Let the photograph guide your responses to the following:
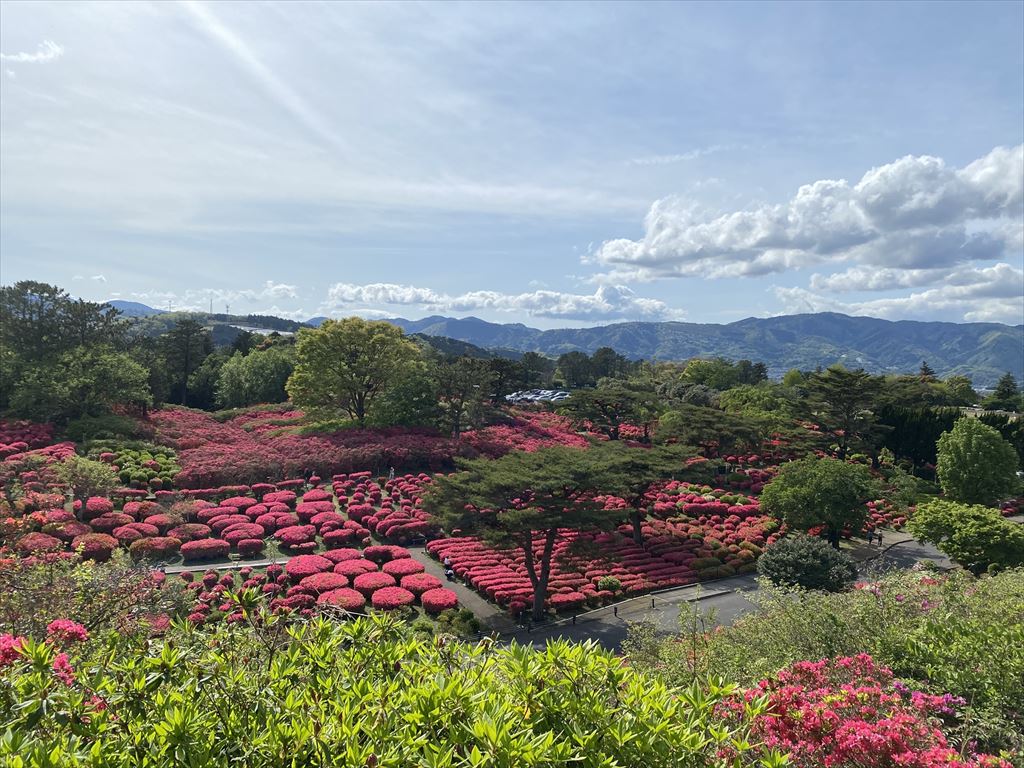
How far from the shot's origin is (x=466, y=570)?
2398 centimetres

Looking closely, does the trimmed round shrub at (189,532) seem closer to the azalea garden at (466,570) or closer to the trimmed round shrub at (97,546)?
the azalea garden at (466,570)

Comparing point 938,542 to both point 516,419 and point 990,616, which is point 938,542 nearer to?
point 990,616

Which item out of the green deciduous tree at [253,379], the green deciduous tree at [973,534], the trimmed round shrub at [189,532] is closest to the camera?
the green deciduous tree at [973,534]

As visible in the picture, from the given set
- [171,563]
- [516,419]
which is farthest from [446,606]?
[516,419]

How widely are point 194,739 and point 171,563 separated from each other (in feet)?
75.7

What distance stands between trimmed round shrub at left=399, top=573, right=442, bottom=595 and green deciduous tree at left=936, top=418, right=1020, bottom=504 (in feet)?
100

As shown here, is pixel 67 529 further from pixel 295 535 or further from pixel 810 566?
pixel 810 566

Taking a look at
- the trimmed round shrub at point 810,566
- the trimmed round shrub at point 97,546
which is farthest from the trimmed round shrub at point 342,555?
the trimmed round shrub at point 810,566

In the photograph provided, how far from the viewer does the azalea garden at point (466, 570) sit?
4.57 metres

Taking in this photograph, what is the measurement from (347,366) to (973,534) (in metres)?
42.8

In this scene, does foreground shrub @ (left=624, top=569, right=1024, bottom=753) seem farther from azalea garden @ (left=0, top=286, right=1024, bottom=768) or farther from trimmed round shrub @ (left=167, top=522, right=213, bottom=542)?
trimmed round shrub @ (left=167, top=522, right=213, bottom=542)

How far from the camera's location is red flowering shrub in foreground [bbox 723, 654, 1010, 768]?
532 centimetres

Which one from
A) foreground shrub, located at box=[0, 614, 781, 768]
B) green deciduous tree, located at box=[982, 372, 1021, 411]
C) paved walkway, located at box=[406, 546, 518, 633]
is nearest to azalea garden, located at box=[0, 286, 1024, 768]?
foreground shrub, located at box=[0, 614, 781, 768]

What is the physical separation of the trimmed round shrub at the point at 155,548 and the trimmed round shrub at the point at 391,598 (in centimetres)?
995
